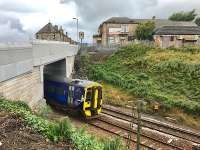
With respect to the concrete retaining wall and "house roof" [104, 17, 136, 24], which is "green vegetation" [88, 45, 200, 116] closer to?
the concrete retaining wall

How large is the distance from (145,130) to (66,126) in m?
12.6

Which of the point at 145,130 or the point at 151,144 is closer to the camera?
the point at 151,144

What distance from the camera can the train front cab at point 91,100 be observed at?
23.7 metres

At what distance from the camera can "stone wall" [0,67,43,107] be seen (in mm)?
16375

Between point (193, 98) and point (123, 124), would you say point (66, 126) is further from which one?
point (193, 98)

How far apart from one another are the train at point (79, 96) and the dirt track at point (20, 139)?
12.3 metres

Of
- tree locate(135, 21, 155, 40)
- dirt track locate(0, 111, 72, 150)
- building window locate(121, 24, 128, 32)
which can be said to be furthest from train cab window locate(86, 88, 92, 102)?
building window locate(121, 24, 128, 32)

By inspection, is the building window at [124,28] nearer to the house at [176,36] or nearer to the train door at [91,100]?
the house at [176,36]

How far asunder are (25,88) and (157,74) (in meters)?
21.2

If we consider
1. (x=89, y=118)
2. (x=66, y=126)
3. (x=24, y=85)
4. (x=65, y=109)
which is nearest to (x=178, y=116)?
(x=89, y=118)

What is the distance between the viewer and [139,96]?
104 feet

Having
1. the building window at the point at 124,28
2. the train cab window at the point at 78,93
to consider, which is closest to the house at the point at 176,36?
the building window at the point at 124,28

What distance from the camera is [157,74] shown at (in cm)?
3731

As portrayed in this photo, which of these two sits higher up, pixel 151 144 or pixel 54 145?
pixel 54 145
